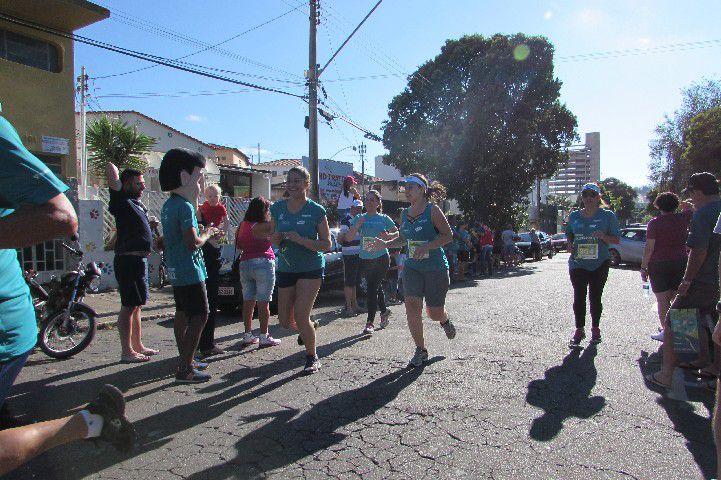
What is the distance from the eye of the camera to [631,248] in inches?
790

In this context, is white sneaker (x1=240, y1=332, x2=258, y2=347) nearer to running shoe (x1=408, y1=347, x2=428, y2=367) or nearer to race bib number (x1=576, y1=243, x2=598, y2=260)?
running shoe (x1=408, y1=347, x2=428, y2=367)

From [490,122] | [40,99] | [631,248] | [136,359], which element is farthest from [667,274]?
[490,122]

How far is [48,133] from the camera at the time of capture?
11.9m

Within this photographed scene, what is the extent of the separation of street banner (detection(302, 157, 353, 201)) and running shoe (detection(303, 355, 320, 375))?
11860mm

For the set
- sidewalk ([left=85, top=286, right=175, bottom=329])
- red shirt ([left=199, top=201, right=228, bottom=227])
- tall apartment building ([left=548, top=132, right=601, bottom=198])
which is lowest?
sidewalk ([left=85, top=286, right=175, bottom=329])

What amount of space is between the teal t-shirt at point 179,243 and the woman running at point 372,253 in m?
2.53

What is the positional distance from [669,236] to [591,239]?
0.82 m

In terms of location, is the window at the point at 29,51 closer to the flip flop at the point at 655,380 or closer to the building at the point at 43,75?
the building at the point at 43,75

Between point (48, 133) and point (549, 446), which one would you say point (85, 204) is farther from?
point (549, 446)

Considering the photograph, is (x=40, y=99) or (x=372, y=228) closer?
(x=372, y=228)

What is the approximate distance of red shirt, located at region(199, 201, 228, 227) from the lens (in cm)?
584

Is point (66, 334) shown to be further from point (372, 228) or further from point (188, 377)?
point (372, 228)

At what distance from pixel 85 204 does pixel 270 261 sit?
23.4ft

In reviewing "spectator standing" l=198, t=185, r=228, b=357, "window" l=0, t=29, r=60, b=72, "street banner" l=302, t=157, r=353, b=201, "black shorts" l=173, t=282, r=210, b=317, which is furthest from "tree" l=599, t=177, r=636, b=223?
"black shorts" l=173, t=282, r=210, b=317
